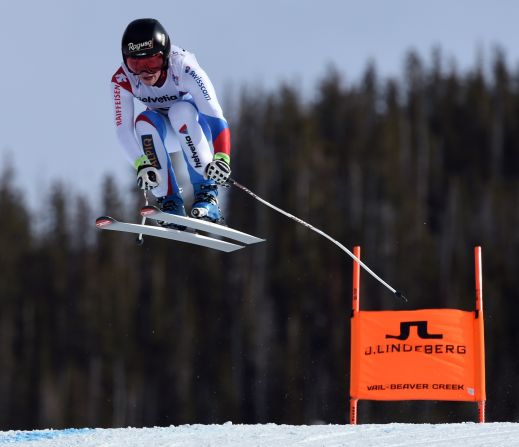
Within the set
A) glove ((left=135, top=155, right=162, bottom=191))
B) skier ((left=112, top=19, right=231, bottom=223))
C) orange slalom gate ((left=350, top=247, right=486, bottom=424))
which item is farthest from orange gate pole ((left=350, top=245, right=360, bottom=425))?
glove ((left=135, top=155, right=162, bottom=191))

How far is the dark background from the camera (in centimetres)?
→ 4138

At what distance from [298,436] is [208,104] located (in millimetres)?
2620

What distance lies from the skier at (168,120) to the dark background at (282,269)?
96.3 ft

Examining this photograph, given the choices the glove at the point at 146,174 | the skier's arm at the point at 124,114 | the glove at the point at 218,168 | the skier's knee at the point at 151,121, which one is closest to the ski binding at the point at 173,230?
the glove at the point at 146,174

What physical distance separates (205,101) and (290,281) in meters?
35.3

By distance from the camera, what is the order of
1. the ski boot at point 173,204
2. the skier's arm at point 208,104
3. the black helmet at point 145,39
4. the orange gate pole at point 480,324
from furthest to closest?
1. the orange gate pole at point 480,324
2. the ski boot at point 173,204
3. the skier's arm at point 208,104
4. the black helmet at point 145,39

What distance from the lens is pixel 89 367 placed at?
44.2 metres

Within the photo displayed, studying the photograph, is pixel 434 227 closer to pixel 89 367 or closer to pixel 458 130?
pixel 458 130

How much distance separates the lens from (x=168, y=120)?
8.76 meters

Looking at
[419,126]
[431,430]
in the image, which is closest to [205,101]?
[431,430]

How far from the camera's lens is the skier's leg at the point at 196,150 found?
27.9ft

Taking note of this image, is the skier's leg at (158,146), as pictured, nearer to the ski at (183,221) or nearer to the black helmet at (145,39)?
the ski at (183,221)

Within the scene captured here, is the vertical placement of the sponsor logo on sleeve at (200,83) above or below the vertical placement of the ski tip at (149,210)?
above

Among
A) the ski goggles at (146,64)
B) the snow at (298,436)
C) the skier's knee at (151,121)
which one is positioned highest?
the ski goggles at (146,64)
